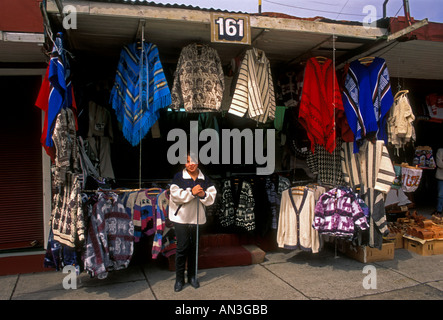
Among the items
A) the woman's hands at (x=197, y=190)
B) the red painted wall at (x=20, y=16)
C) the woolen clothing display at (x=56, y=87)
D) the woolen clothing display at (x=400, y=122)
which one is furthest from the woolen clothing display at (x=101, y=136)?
the woolen clothing display at (x=400, y=122)

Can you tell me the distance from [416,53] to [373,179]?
8.46 ft

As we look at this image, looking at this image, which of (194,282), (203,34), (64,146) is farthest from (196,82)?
(194,282)

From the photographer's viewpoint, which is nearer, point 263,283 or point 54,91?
point 54,91

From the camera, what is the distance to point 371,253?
605cm

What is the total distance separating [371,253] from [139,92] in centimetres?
459

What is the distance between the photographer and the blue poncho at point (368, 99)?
224 inches

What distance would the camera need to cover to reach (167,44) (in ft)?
18.7

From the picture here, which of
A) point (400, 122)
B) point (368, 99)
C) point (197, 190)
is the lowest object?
point (197, 190)

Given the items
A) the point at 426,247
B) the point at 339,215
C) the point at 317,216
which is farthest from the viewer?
the point at 426,247

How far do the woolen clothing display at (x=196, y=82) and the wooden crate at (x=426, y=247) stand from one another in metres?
4.46

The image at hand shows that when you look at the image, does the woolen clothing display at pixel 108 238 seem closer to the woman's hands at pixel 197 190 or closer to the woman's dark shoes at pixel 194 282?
the woman's dark shoes at pixel 194 282

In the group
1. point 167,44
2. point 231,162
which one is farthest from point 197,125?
point 167,44

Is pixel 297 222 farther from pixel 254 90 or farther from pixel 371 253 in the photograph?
pixel 254 90

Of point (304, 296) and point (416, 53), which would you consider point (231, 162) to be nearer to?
point (304, 296)
